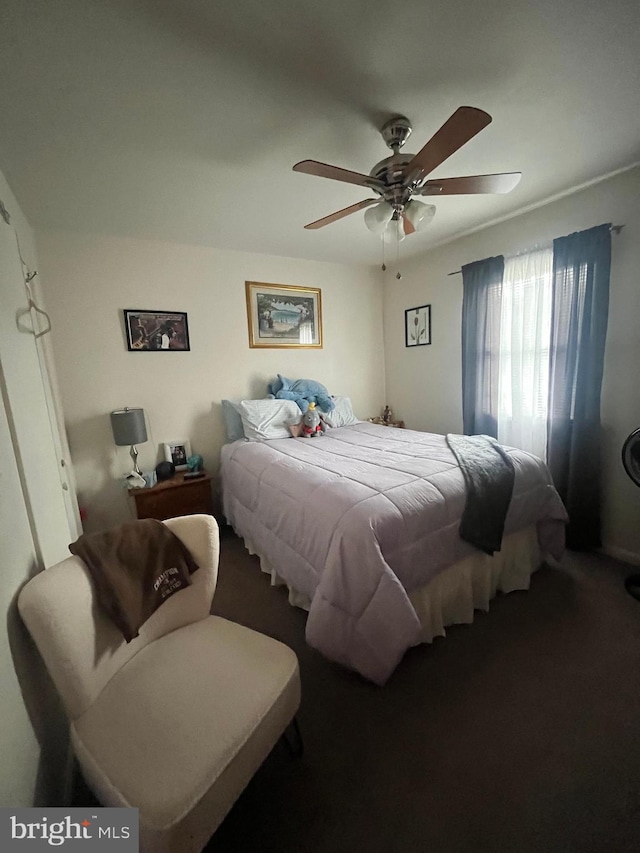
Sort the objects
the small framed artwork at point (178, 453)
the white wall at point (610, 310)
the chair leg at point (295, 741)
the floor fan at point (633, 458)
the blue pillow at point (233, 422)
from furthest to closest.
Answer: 1. the blue pillow at point (233, 422)
2. the small framed artwork at point (178, 453)
3. the white wall at point (610, 310)
4. the floor fan at point (633, 458)
5. the chair leg at point (295, 741)

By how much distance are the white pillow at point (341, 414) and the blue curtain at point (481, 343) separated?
111cm

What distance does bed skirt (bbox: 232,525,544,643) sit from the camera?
169cm

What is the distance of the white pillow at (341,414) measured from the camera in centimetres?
342


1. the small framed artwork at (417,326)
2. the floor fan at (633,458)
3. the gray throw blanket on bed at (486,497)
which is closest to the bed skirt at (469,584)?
the gray throw blanket on bed at (486,497)

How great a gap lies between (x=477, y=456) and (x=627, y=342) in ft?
4.32

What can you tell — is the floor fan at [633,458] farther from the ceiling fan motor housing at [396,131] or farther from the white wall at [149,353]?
the white wall at [149,353]

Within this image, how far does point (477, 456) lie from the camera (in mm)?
2033

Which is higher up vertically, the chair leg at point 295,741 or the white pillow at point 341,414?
the white pillow at point 341,414

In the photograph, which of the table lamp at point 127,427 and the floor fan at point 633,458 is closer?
the floor fan at point 633,458

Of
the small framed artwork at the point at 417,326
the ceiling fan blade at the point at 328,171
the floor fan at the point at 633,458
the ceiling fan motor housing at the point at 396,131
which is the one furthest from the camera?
the small framed artwork at the point at 417,326

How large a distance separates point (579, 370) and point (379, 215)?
5.84ft

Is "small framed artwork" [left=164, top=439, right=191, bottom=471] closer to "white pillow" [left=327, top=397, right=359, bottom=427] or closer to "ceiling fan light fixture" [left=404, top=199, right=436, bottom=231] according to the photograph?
"white pillow" [left=327, top=397, right=359, bottom=427]

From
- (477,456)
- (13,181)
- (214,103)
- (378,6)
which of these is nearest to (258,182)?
(214,103)

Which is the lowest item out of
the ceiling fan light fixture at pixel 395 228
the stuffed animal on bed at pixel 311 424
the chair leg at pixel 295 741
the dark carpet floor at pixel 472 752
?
the dark carpet floor at pixel 472 752
